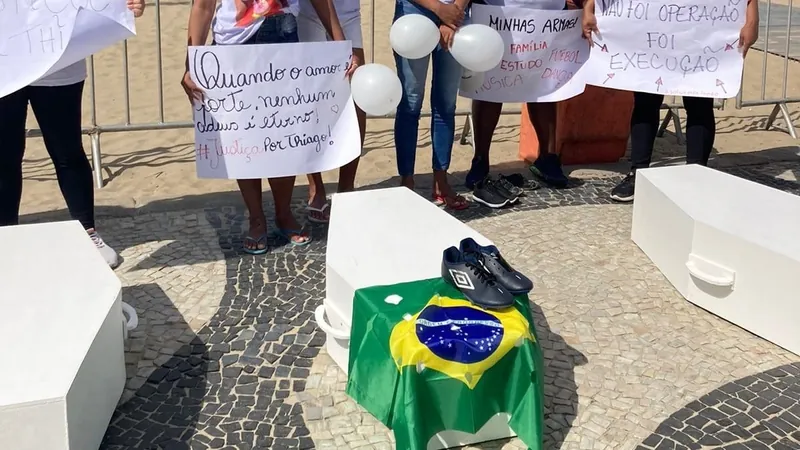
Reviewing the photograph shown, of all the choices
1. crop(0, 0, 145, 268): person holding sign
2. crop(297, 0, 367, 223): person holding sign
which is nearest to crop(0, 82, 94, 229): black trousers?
crop(0, 0, 145, 268): person holding sign

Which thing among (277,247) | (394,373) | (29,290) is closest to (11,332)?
(29,290)

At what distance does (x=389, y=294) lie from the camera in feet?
11.2

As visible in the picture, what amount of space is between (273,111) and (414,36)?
2.83 ft

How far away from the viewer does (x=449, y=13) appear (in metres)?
5.13

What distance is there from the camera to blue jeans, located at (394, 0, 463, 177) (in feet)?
17.4

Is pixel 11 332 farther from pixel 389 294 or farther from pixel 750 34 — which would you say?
pixel 750 34

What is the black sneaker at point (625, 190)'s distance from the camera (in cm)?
588

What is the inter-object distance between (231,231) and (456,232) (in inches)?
71.9

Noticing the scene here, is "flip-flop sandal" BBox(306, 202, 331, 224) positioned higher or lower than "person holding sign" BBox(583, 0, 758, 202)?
lower

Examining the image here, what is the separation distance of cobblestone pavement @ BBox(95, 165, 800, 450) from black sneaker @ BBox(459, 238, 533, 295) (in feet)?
1.78

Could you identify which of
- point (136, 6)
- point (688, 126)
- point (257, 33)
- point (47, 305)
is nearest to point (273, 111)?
point (257, 33)

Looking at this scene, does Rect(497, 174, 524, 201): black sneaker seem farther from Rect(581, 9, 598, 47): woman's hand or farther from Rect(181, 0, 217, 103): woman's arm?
Rect(181, 0, 217, 103): woman's arm

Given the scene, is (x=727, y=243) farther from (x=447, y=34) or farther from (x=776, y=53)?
(x=776, y=53)

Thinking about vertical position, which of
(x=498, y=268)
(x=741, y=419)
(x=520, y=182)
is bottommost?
(x=741, y=419)
